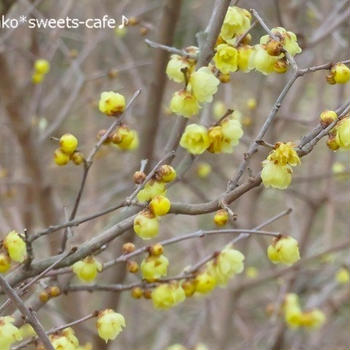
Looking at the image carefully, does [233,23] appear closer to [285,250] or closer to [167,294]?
[285,250]

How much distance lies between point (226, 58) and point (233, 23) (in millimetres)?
87

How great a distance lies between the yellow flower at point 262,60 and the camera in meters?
1.23

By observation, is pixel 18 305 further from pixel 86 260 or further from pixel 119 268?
pixel 119 268

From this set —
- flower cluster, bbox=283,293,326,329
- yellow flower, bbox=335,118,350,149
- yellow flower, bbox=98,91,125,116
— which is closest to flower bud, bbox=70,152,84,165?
yellow flower, bbox=98,91,125,116

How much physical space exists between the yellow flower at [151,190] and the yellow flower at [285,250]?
23cm

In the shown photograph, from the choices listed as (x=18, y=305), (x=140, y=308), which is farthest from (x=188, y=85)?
(x=140, y=308)

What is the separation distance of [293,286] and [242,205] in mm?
638

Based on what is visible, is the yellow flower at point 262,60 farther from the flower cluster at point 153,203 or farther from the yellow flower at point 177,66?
the flower cluster at point 153,203

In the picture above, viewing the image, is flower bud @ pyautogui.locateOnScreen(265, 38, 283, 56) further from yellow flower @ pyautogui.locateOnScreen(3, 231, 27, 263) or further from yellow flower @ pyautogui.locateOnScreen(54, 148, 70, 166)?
yellow flower @ pyautogui.locateOnScreen(3, 231, 27, 263)

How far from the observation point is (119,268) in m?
2.08

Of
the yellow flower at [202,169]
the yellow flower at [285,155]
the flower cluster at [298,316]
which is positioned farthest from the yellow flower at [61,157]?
the yellow flower at [202,169]

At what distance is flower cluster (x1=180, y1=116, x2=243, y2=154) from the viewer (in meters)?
1.28

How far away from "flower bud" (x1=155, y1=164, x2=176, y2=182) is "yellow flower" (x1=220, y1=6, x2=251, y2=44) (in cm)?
30

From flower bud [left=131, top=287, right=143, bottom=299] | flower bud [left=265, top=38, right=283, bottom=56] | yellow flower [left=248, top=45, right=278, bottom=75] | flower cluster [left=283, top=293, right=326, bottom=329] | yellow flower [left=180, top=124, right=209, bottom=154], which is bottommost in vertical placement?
flower cluster [left=283, top=293, right=326, bottom=329]
